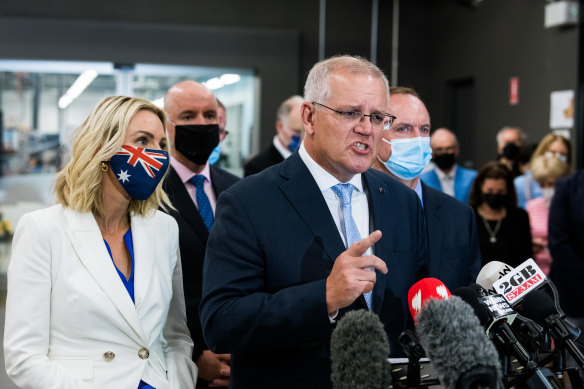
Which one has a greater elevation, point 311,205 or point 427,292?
point 311,205

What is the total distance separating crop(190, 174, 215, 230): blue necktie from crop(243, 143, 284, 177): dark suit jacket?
5.61ft

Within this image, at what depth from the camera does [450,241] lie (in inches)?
97.3

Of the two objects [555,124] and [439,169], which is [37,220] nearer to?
[439,169]

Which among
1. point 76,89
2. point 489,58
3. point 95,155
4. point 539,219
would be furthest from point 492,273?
point 76,89

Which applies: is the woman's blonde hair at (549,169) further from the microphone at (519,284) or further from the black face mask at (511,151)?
the microphone at (519,284)

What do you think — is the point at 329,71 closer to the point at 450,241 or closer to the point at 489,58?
the point at 450,241

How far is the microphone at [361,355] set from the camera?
1.09 metres

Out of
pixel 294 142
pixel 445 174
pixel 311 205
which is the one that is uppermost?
pixel 294 142

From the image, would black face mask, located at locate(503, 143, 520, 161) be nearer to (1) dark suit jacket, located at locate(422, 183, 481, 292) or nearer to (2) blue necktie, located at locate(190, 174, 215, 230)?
(1) dark suit jacket, located at locate(422, 183, 481, 292)

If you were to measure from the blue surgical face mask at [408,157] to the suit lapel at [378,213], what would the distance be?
66 cm

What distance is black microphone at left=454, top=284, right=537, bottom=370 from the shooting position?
4.05 ft

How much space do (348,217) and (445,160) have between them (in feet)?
12.6

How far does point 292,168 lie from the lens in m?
1.89

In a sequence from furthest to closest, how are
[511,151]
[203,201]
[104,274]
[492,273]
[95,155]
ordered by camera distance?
[511,151] < [203,201] < [95,155] < [104,274] < [492,273]
